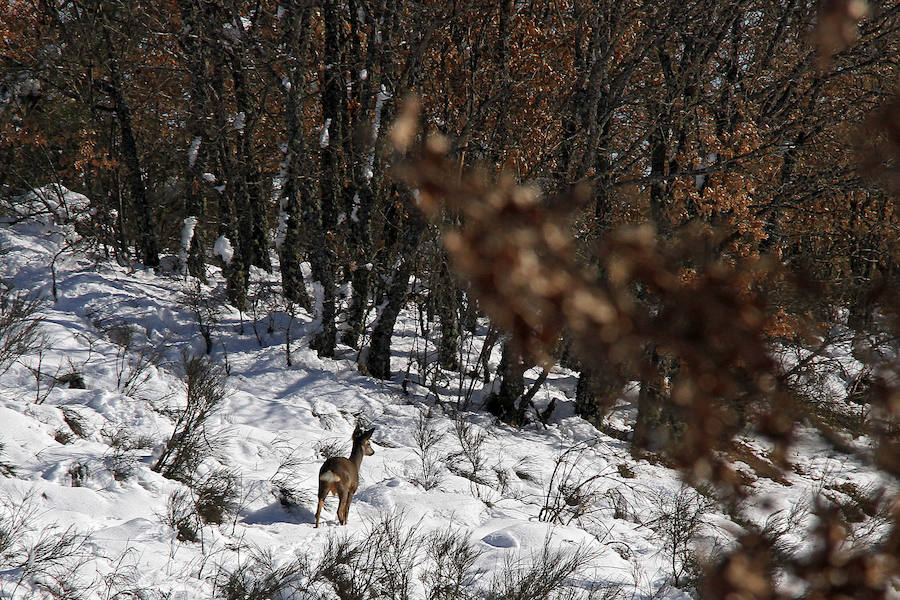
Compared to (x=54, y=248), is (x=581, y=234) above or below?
above

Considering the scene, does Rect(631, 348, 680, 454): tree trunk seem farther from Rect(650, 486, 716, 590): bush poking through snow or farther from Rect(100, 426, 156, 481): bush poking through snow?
Rect(100, 426, 156, 481): bush poking through snow

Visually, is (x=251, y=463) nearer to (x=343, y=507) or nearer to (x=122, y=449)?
(x=122, y=449)

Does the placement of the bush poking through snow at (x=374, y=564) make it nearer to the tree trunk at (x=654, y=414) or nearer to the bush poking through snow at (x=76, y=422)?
the bush poking through snow at (x=76, y=422)

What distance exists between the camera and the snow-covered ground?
3975 mm

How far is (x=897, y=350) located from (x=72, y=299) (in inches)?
419

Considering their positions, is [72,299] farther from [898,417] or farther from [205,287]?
[898,417]

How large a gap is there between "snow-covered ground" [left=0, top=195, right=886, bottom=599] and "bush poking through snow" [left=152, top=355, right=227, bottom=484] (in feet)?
0.57

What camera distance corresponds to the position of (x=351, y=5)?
10766mm

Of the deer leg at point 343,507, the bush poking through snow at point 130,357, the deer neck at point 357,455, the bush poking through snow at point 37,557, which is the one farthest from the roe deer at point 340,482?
the bush poking through snow at point 130,357

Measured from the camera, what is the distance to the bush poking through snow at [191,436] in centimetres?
535

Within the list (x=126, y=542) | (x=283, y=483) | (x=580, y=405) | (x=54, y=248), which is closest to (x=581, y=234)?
(x=580, y=405)

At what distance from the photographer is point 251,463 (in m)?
6.19

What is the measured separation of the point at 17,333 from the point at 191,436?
2873 mm

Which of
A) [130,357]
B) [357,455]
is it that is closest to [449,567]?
[357,455]
